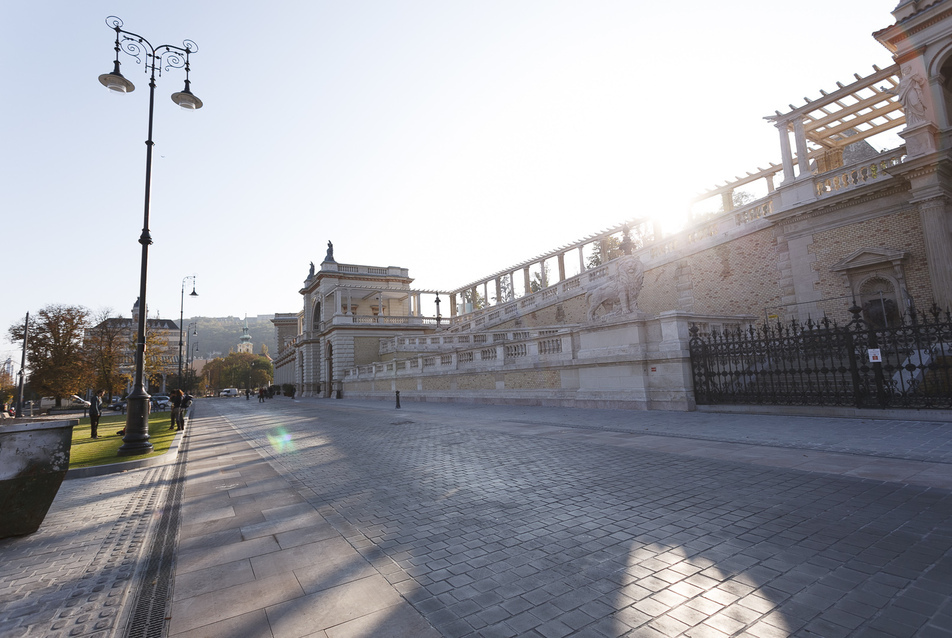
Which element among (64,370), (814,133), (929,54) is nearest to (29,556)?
(929,54)

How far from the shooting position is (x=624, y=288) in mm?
14586

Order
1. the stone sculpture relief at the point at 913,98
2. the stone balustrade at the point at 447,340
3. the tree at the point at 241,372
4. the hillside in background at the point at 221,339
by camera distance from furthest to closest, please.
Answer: the hillside in background at the point at 221,339 < the tree at the point at 241,372 < the stone balustrade at the point at 447,340 < the stone sculpture relief at the point at 913,98

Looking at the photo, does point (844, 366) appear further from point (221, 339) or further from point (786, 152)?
point (221, 339)

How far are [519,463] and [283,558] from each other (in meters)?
4.10

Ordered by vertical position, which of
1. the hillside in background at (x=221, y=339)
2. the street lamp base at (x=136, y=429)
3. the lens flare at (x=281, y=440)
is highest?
the hillside in background at (x=221, y=339)

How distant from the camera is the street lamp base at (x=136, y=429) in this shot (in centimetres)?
966

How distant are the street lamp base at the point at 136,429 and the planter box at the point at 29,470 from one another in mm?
5403

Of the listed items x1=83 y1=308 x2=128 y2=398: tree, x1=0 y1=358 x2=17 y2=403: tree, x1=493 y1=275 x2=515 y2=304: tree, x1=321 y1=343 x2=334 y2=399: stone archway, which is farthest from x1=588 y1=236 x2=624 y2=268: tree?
x1=0 y1=358 x2=17 y2=403: tree

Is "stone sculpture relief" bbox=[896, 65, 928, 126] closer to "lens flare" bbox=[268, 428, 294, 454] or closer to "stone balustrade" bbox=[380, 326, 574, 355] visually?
"stone balustrade" bbox=[380, 326, 574, 355]

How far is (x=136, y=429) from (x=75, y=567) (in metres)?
7.12

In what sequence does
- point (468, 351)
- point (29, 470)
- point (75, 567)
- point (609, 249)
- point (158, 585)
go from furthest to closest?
point (609, 249)
point (468, 351)
point (29, 470)
point (75, 567)
point (158, 585)

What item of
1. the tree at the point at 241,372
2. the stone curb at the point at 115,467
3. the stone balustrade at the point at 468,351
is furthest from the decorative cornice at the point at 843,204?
the tree at the point at 241,372

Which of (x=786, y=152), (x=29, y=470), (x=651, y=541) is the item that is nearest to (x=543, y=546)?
(x=651, y=541)

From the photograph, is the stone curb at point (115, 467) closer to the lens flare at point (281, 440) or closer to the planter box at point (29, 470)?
the lens flare at point (281, 440)
